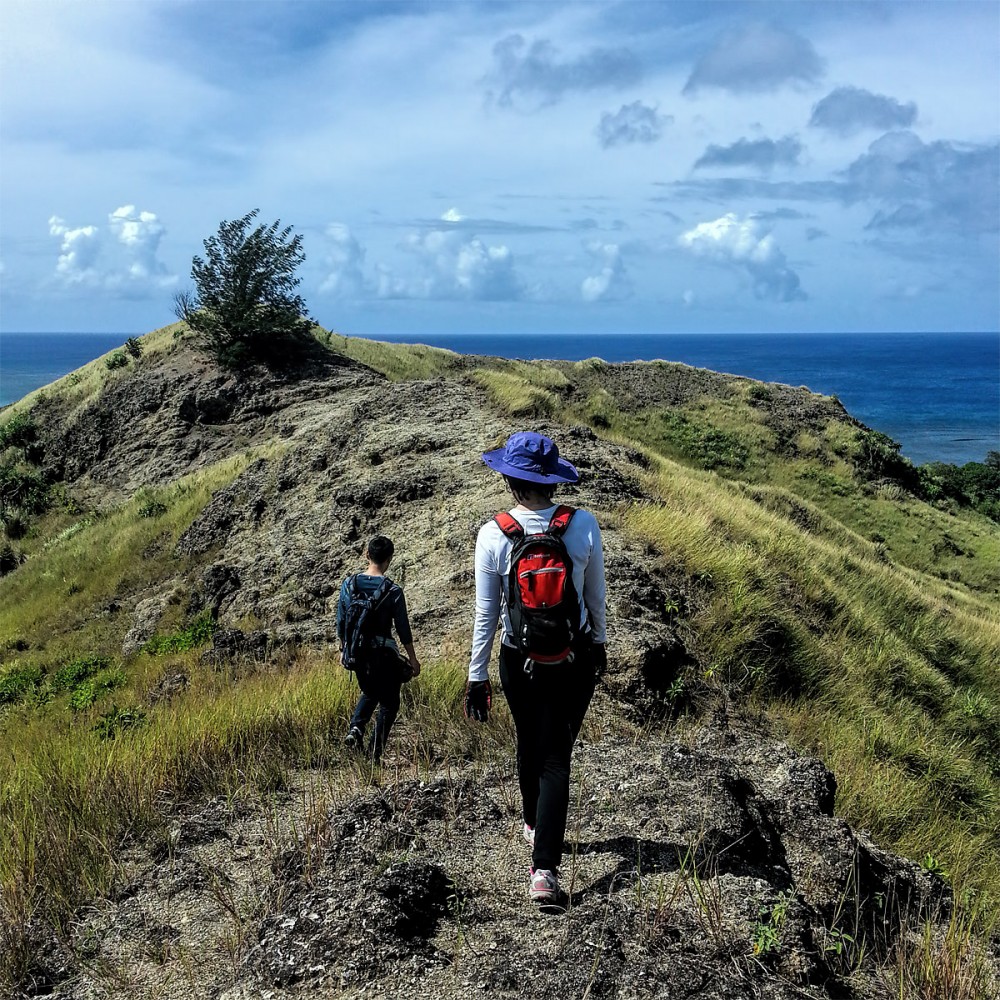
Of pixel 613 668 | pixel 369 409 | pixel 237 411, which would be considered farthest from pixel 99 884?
pixel 237 411

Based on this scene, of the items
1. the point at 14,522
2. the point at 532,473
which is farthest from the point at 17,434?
the point at 532,473

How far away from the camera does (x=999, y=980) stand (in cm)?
349

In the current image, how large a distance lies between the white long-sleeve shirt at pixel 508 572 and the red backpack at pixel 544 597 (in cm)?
12

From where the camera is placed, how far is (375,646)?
5695 mm

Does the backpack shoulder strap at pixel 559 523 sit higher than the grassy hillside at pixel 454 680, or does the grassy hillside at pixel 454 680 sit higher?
the backpack shoulder strap at pixel 559 523

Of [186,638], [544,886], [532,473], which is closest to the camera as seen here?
[544,886]

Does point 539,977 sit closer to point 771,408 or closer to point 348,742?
point 348,742

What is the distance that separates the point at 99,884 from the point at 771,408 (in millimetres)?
29257

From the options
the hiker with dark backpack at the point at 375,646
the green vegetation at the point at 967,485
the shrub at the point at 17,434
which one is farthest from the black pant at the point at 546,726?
the green vegetation at the point at 967,485

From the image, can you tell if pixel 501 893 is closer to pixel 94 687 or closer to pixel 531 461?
pixel 531 461

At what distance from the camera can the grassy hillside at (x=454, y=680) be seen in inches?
189

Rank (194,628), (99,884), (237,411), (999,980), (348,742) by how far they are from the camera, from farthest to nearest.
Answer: (237,411), (194,628), (348,742), (99,884), (999,980)

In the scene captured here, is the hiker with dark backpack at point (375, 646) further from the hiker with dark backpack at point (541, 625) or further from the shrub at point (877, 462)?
the shrub at point (877, 462)

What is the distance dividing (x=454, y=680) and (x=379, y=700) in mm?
992
